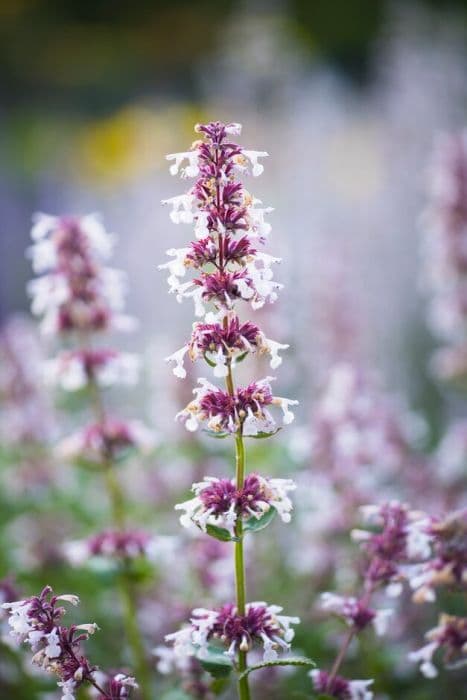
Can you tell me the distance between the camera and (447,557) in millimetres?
1902

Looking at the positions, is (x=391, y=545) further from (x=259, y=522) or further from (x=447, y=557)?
(x=259, y=522)

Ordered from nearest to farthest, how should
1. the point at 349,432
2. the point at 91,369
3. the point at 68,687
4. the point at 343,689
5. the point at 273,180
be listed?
the point at 68,687
the point at 343,689
the point at 91,369
the point at 349,432
the point at 273,180

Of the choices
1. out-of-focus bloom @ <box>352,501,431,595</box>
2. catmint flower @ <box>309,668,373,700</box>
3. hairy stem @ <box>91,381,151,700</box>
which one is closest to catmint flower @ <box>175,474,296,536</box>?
out-of-focus bloom @ <box>352,501,431,595</box>

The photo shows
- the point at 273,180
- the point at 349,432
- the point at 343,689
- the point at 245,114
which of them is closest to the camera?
the point at 343,689

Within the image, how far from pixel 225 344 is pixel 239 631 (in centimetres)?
63

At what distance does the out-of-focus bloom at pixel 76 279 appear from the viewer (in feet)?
8.27

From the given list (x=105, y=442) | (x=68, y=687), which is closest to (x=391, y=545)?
(x=68, y=687)

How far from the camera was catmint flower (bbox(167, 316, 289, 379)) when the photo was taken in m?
1.65

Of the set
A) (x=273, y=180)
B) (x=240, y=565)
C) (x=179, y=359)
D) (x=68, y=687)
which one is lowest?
(x=68, y=687)

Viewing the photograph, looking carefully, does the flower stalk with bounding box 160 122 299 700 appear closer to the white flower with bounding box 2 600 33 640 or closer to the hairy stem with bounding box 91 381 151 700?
the white flower with bounding box 2 600 33 640

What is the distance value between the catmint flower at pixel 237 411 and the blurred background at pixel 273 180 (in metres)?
1.53

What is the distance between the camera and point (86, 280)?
260 cm

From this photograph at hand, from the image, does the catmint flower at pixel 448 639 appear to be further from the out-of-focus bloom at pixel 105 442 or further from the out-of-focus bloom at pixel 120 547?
the out-of-focus bloom at pixel 105 442

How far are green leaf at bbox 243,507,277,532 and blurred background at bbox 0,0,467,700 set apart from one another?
56.2 inches
